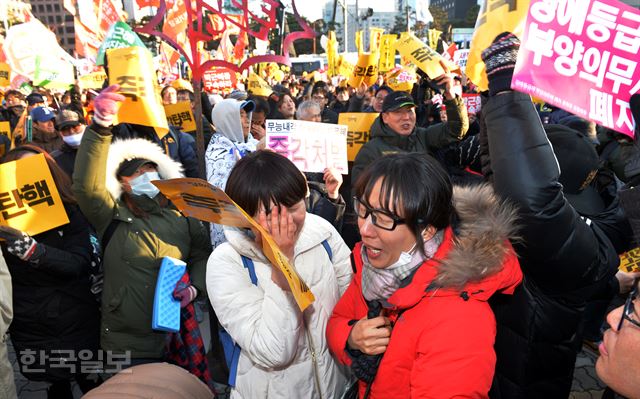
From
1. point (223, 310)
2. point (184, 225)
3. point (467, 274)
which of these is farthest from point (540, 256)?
point (184, 225)

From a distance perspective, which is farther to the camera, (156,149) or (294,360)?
(156,149)

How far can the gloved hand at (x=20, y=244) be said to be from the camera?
7.74 ft

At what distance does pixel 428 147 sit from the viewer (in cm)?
410

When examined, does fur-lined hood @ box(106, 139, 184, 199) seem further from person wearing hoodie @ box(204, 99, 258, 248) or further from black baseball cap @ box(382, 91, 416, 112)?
black baseball cap @ box(382, 91, 416, 112)

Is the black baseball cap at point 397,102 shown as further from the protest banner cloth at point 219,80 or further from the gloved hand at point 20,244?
the protest banner cloth at point 219,80

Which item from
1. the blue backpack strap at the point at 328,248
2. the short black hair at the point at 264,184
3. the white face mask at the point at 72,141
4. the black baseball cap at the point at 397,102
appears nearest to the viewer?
the short black hair at the point at 264,184

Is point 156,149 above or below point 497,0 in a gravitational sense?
below

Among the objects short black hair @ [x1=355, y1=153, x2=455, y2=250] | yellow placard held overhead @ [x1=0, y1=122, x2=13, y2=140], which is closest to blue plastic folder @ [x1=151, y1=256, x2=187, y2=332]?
short black hair @ [x1=355, y1=153, x2=455, y2=250]

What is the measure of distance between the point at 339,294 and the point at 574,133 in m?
1.16

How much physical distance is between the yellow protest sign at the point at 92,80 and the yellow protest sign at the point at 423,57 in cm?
876

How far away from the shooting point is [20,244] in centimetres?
237

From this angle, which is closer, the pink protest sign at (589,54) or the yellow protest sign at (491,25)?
the pink protest sign at (589,54)

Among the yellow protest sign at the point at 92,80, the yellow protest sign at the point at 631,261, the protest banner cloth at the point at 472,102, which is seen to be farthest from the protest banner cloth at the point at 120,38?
the yellow protest sign at the point at 92,80

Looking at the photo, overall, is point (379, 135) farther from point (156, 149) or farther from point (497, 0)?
point (497, 0)
